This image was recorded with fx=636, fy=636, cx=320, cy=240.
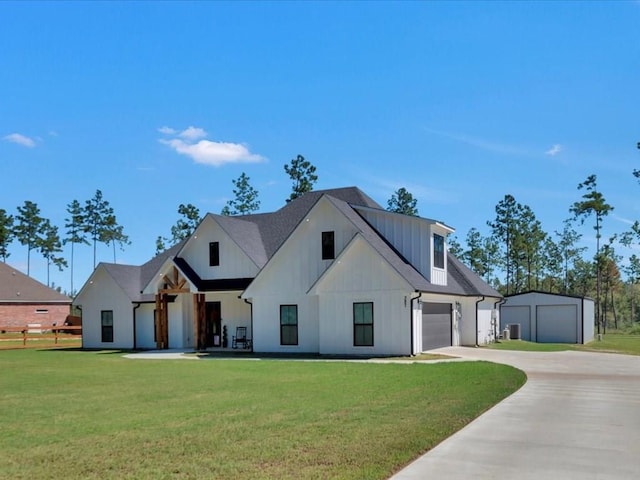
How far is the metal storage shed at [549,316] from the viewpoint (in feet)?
121

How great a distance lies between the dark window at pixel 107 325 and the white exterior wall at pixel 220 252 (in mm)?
5738

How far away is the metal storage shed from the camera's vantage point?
36.9 m

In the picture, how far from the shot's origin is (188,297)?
31.2m

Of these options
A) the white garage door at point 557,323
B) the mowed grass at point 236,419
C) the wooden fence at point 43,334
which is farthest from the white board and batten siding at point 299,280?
the white garage door at point 557,323

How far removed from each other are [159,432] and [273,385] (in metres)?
5.71

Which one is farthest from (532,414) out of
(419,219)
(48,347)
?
(48,347)

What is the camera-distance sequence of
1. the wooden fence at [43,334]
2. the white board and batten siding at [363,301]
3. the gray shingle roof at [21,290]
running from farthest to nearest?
the gray shingle roof at [21,290], the wooden fence at [43,334], the white board and batten siding at [363,301]

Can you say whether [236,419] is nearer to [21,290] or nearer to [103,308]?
[103,308]

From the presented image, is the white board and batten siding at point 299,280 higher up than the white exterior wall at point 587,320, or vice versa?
the white board and batten siding at point 299,280

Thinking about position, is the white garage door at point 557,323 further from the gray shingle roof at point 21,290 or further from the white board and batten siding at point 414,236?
the gray shingle roof at point 21,290

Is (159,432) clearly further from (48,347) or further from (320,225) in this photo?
(48,347)

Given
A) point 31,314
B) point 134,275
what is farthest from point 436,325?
point 31,314

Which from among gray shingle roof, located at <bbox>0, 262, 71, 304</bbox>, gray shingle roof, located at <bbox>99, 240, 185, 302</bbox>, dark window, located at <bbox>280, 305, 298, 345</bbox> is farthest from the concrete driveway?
gray shingle roof, located at <bbox>0, 262, 71, 304</bbox>

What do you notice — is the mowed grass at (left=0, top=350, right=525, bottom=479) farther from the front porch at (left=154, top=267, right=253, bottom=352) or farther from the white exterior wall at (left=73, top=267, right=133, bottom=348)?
the white exterior wall at (left=73, top=267, right=133, bottom=348)
